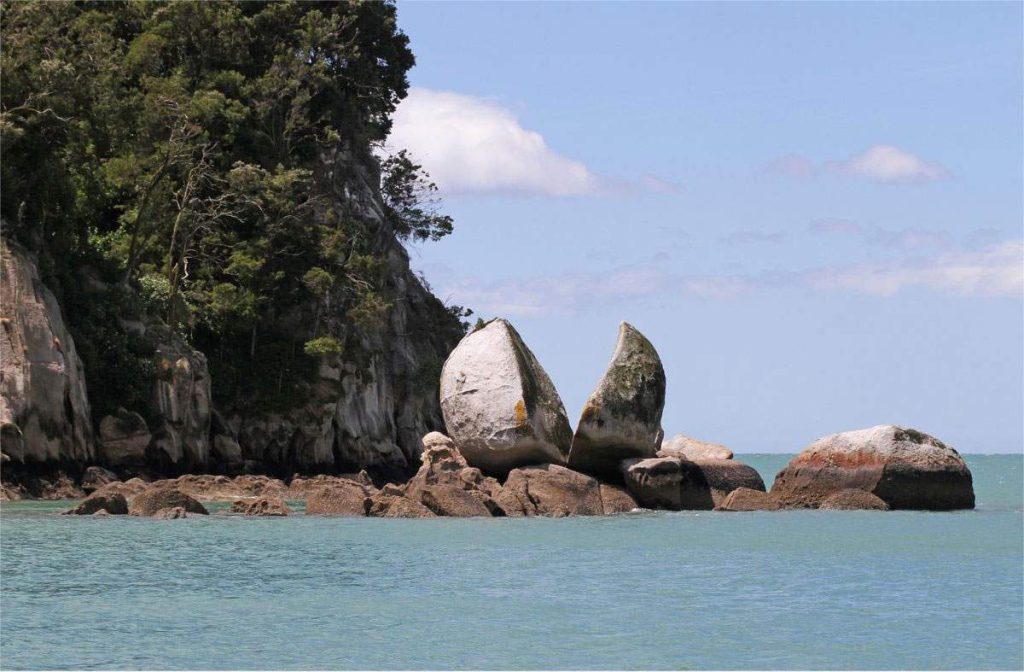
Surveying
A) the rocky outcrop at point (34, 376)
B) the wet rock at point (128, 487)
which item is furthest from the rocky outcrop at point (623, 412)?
the rocky outcrop at point (34, 376)

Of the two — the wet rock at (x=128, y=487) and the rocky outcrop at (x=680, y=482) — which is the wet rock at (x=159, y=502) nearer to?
the wet rock at (x=128, y=487)

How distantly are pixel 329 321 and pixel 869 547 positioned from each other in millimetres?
28328

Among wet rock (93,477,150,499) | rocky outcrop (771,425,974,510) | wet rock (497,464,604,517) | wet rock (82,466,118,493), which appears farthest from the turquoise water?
wet rock (82,466,118,493)

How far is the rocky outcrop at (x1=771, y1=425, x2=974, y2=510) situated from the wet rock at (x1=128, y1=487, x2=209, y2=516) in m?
14.1

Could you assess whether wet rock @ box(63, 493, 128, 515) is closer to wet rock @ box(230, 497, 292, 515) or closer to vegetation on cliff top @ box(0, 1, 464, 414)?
wet rock @ box(230, 497, 292, 515)

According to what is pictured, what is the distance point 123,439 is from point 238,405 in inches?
335

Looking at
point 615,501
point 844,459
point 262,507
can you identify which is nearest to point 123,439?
point 262,507

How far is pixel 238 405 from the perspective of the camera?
47.4m

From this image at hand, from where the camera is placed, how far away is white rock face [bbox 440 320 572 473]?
31.5 meters

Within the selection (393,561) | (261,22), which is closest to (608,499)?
(393,561)

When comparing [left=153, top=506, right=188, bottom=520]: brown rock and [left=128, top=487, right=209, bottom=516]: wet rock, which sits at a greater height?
[left=128, top=487, right=209, bottom=516]: wet rock

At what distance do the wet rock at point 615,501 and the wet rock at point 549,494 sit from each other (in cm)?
32

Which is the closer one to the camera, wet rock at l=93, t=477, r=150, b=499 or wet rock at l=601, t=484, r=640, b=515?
wet rock at l=601, t=484, r=640, b=515

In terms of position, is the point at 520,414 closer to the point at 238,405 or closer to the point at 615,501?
the point at 615,501
